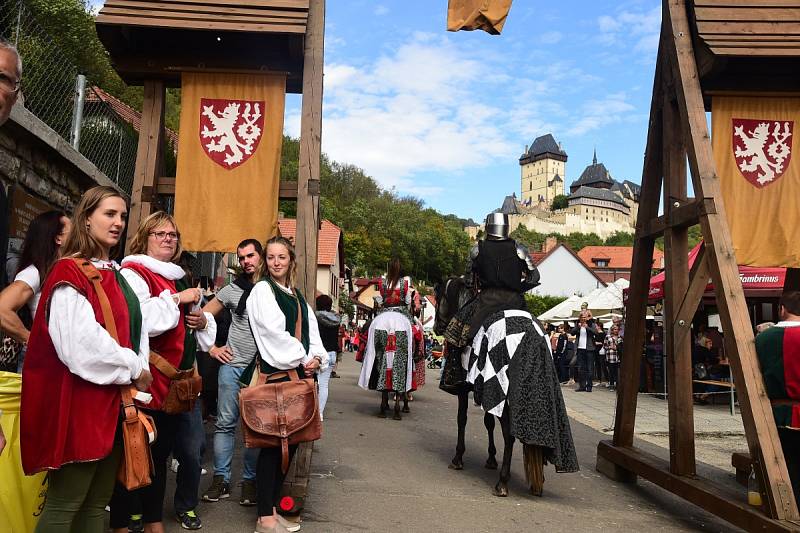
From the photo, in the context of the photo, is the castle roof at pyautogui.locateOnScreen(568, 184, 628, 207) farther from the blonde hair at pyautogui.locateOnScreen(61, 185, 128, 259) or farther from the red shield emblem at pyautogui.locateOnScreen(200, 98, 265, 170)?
the blonde hair at pyautogui.locateOnScreen(61, 185, 128, 259)

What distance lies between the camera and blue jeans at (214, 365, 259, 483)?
4836 millimetres

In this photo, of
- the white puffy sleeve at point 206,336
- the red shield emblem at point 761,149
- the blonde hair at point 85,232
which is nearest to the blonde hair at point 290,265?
the white puffy sleeve at point 206,336

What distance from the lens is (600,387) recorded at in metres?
18.7

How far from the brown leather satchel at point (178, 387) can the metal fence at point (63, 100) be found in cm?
454

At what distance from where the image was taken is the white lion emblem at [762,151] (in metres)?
6.11

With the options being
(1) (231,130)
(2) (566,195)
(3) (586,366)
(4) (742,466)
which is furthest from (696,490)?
(2) (566,195)

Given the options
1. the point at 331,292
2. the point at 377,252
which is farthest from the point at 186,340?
the point at 377,252

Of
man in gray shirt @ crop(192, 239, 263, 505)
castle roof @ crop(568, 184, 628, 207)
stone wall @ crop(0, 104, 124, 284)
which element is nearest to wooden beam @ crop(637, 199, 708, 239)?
man in gray shirt @ crop(192, 239, 263, 505)

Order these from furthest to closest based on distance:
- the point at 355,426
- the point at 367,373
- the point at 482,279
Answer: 1. the point at 367,373
2. the point at 355,426
3. the point at 482,279

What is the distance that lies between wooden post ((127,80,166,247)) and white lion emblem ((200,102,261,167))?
433 millimetres

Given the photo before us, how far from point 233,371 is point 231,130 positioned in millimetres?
2107

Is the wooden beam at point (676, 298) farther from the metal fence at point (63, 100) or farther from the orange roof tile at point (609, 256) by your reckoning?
the orange roof tile at point (609, 256)

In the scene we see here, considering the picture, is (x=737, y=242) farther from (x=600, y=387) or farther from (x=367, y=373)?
(x=600, y=387)

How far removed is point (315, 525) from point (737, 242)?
4.32m
